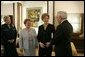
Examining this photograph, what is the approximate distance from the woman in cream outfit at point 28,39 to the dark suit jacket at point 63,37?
0.38 metres

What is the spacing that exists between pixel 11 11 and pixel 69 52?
1.45m

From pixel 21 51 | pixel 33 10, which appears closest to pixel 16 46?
pixel 21 51

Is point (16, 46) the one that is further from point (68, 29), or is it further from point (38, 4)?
point (38, 4)

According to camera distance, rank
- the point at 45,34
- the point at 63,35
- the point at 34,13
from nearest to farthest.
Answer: the point at 63,35, the point at 45,34, the point at 34,13

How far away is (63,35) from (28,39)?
514 mm

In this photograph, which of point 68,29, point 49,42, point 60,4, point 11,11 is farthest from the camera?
point 60,4

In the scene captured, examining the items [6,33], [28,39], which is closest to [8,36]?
[6,33]

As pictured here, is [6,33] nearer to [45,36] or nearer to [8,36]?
[8,36]

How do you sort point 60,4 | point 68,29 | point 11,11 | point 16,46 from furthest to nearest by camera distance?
point 60,4, point 11,11, point 16,46, point 68,29

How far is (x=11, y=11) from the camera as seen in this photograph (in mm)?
3117

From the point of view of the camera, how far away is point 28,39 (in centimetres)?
228

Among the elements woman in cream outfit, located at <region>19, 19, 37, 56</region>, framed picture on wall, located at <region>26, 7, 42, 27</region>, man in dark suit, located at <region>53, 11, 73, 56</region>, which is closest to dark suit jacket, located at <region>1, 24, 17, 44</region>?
woman in cream outfit, located at <region>19, 19, 37, 56</region>

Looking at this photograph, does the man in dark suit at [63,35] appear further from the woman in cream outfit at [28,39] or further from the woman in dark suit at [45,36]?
the woman in cream outfit at [28,39]

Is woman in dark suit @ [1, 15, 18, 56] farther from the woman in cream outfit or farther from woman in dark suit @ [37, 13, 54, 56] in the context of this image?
woman in dark suit @ [37, 13, 54, 56]
